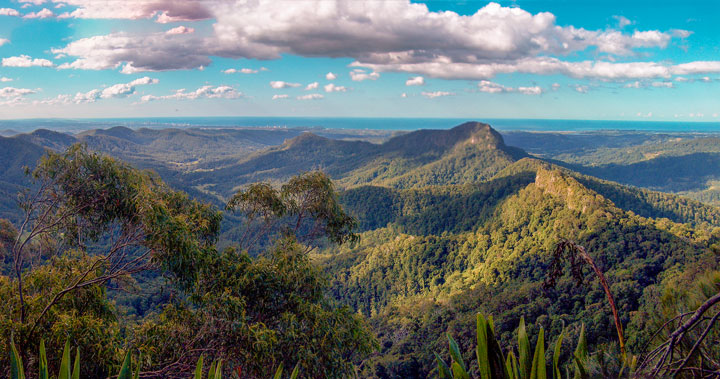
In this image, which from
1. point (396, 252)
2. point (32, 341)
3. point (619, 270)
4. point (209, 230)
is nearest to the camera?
point (32, 341)

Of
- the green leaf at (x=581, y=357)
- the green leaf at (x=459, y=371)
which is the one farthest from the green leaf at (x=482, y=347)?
the green leaf at (x=581, y=357)

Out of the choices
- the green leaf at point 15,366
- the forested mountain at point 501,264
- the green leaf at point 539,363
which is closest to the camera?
the green leaf at point 539,363

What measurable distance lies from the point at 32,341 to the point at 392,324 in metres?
50.7

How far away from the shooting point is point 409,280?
75.2 metres

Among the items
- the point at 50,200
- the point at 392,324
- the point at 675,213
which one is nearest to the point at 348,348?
the point at 50,200

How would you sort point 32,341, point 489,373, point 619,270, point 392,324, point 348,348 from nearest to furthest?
point 489,373 < point 32,341 < point 348,348 < point 619,270 < point 392,324

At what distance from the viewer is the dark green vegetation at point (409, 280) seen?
804 cm

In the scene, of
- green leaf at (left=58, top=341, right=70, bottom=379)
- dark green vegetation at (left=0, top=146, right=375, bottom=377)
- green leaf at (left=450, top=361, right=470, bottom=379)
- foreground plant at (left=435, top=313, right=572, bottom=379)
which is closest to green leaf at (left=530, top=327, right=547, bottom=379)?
foreground plant at (left=435, top=313, right=572, bottom=379)

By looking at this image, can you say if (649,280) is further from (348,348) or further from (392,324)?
(348,348)

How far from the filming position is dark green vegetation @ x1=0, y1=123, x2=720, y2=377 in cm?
804

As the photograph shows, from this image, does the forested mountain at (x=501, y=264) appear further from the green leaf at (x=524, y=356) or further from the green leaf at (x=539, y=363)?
the green leaf at (x=539, y=363)

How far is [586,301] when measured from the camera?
3697 centimetres

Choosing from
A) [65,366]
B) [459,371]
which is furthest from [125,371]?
[459,371]

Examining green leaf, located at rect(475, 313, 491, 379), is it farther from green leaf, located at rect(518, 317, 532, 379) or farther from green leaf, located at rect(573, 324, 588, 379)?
green leaf, located at rect(573, 324, 588, 379)
